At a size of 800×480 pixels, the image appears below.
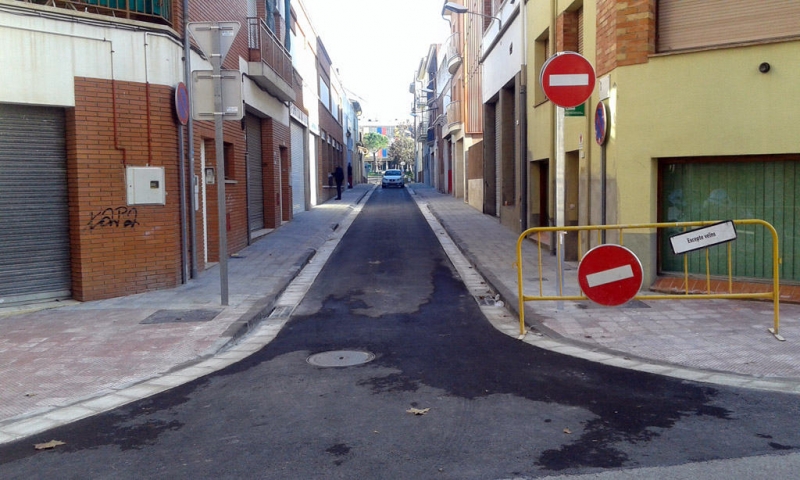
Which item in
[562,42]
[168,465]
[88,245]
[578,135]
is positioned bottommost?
[168,465]

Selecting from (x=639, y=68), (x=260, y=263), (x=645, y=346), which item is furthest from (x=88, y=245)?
(x=639, y=68)

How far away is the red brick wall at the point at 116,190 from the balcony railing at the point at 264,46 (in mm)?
6648

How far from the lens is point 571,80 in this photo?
337 inches

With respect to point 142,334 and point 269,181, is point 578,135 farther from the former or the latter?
point 269,181

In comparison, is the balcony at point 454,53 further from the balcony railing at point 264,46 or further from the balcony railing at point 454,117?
the balcony railing at point 264,46

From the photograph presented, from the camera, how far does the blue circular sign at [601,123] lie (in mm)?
10750

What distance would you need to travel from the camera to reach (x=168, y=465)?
4.48 meters

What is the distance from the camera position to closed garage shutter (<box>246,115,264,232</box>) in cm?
1816

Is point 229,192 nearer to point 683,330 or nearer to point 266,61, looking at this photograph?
point 266,61

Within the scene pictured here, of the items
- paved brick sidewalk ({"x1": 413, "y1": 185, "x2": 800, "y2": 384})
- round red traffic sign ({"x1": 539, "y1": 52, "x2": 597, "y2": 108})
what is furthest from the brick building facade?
paved brick sidewalk ({"x1": 413, "y1": 185, "x2": 800, "y2": 384})

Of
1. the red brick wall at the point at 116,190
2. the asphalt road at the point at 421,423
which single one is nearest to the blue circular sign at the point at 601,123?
the asphalt road at the point at 421,423

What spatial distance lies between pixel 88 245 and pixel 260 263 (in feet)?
13.3

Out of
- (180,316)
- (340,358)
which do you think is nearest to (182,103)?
(180,316)

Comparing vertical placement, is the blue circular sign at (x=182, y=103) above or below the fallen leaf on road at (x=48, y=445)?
above
